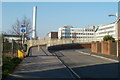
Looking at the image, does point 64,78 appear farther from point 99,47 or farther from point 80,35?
point 80,35

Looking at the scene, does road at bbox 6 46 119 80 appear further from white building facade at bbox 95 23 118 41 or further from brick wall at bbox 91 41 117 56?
white building facade at bbox 95 23 118 41

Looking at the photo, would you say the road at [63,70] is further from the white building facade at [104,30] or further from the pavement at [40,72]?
the white building facade at [104,30]

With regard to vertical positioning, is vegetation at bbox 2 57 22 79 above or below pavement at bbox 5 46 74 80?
above

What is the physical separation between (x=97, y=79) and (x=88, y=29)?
13725 centimetres

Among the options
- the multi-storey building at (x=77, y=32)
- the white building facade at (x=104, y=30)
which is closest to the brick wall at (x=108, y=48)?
the white building facade at (x=104, y=30)

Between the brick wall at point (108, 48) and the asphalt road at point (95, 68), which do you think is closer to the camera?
the asphalt road at point (95, 68)

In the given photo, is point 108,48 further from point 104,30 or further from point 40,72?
point 104,30

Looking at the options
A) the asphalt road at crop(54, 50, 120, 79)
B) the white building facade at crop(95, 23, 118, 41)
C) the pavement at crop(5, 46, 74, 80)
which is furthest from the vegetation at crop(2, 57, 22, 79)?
the white building facade at crop(95, 23, 118, 41)

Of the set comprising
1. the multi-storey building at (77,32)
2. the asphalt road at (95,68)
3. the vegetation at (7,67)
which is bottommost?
the asphalt road at (95,68)

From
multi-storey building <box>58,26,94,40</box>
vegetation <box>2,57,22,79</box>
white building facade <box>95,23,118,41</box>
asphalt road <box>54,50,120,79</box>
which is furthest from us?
multi-storey building <box>58,26,94,40</box>

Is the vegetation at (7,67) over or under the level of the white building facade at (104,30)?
under

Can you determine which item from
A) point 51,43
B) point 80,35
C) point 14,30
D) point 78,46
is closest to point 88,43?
point 78,46

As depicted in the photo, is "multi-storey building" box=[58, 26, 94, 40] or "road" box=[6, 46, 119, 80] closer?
"road" box=[6, 46, 119, 80]

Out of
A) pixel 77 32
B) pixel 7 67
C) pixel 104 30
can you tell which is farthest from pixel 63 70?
pixel 77 32
